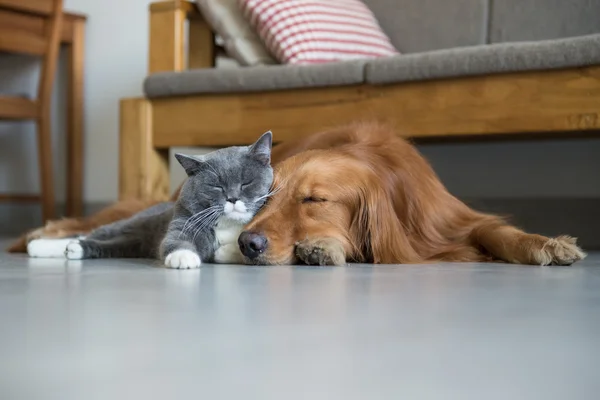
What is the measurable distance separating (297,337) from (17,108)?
10.3ft

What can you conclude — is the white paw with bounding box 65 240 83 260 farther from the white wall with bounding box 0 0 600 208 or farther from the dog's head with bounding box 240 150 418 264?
the white wall with bounding box 0 0 600 208

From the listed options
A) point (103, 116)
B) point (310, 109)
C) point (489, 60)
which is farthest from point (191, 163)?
point (103, 116)

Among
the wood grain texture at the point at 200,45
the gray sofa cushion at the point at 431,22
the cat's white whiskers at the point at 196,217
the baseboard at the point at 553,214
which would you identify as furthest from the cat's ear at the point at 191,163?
the gray sofa cushion at the point at 431,22

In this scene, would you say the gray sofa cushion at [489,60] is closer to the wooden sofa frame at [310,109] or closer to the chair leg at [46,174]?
the wooden sofa frame at [310,109]

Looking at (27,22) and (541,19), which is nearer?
(541,19)

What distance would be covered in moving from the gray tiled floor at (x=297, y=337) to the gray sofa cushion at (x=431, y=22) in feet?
6.23

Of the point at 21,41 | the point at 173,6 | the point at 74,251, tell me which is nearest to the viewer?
the point at 74,251

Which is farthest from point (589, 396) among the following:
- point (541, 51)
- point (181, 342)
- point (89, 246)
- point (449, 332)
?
point (541, 51)

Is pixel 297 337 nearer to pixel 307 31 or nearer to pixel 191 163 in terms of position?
pixel 191 163

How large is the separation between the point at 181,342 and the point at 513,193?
265 centimetres

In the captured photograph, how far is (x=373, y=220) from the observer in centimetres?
173

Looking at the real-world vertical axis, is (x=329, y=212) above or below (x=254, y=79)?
below

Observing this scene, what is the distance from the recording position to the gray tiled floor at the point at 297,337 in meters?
0.63

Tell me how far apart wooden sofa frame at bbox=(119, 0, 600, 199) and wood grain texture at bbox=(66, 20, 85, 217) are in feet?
4.68
